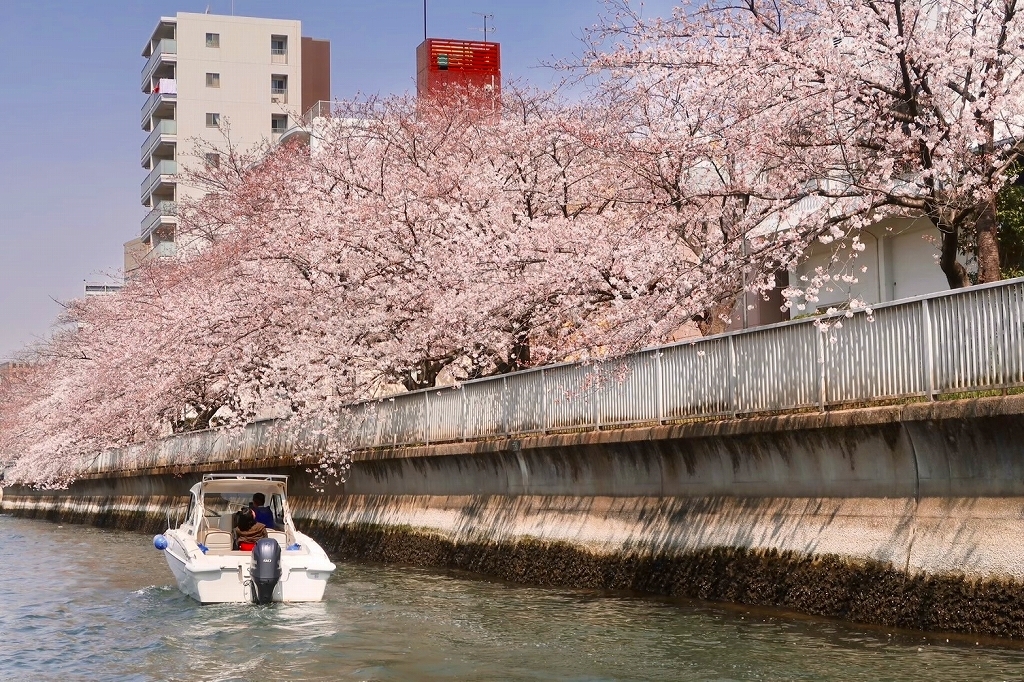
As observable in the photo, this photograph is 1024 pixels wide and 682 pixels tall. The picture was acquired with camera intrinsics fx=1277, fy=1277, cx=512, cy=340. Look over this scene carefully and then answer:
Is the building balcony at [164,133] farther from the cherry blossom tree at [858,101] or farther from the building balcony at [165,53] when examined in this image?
the cherry blossom tree at [858,101]

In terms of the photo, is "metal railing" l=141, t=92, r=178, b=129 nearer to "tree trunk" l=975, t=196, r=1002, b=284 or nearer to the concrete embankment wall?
the concrete embankment wall

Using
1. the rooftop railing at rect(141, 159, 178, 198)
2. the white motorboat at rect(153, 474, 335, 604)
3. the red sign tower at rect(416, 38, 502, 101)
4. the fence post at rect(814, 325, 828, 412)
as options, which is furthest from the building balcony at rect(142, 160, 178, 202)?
the fence post at rect(814, 325, 828, 412)

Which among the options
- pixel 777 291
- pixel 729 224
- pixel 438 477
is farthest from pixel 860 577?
pixel 777 291

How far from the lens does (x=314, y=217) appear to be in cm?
3136

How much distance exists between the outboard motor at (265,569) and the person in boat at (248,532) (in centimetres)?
181

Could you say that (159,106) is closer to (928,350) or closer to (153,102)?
(153,102)

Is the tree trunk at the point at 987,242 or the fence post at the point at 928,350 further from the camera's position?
the tree trunk at the point at 987,242

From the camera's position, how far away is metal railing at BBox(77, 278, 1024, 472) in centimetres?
1401

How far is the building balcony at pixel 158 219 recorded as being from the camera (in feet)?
270

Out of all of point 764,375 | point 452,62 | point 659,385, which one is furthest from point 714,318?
point 452,62

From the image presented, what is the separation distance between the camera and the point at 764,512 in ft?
56.4

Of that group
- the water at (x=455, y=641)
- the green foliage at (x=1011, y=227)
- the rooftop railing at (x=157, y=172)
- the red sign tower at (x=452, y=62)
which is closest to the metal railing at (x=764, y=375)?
the water at (x=455, y=641)

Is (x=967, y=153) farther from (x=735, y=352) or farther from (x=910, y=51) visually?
(x=735, y=352)

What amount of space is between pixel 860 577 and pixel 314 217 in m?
19.5
